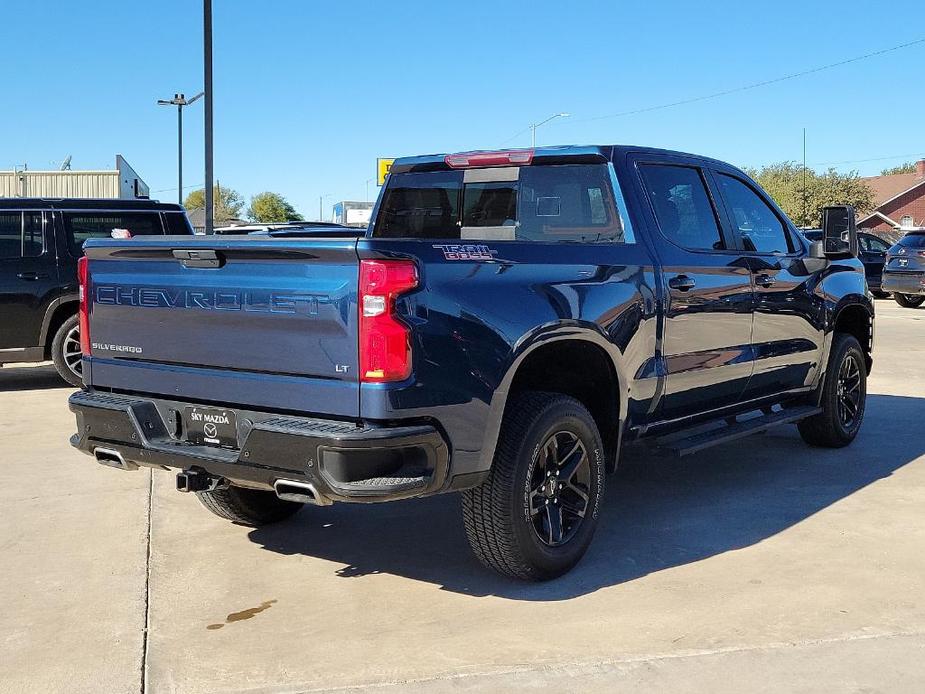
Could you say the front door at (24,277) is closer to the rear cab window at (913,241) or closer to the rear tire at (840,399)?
the rear tire at (840,399)

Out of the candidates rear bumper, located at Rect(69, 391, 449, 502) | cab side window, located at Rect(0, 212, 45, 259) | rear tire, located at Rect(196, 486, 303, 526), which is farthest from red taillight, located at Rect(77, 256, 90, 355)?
cab side window, located at Rect(0, 212, 45, 259)

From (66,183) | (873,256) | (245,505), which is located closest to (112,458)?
(245,505)

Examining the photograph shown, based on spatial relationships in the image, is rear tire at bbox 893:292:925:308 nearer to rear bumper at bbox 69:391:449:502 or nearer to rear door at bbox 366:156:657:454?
rear door at bbox 366:156:657:454

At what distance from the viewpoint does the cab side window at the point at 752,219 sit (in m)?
6.30

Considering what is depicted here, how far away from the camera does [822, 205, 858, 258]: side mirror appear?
7.04m

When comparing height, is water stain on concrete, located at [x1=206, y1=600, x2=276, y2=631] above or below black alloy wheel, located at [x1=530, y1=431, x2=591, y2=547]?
below

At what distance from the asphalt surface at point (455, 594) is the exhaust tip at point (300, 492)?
0.55 m

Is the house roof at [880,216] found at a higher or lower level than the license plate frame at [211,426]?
higher

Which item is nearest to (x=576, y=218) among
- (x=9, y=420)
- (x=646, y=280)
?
(x=646, y=280)

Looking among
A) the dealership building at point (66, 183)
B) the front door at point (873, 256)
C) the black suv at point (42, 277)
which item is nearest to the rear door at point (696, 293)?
the black suv at point (42, 277)

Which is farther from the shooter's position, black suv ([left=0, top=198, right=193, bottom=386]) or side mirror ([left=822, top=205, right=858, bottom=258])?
black suv ([left=0, top=198, right=193, bottom=386])

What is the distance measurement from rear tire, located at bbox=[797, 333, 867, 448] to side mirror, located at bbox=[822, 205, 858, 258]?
2.28 feet

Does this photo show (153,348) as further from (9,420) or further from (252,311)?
(9,420)

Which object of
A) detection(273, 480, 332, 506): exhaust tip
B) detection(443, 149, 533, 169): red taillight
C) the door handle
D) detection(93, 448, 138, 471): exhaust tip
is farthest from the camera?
detection(443, 149, 533, 169): red taillight
